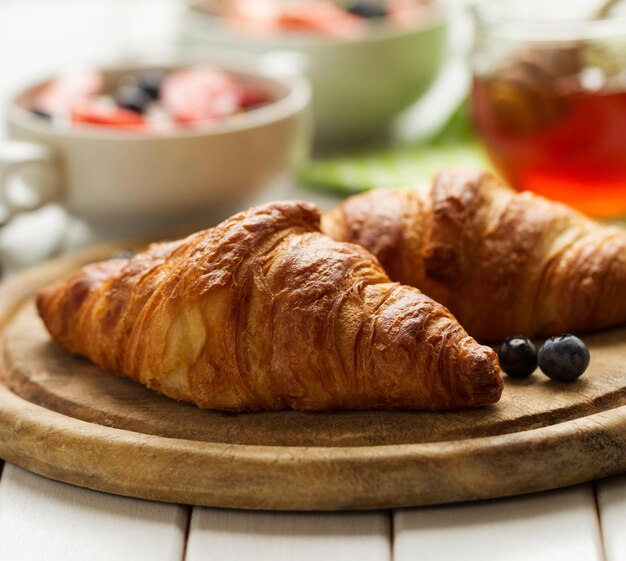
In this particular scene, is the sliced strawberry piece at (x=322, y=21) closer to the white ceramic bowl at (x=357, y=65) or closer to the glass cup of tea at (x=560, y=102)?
the white ceramic bowl at (x=357, y=65)

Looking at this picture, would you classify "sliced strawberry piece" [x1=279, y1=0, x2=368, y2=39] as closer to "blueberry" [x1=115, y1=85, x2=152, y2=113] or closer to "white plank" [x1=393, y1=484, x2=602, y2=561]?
"blueberry" [x1=115, y1=85, x2=152, y2=113]

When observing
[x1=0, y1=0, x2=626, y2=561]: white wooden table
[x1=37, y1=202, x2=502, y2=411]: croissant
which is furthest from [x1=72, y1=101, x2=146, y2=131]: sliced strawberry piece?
[x1=0, y1=0, x2=626, y2=561]: white wooden table

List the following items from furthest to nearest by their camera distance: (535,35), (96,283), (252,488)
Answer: (535,35) < (96,283) < (252,488)

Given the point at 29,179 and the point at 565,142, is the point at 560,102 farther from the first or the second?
the point at 29,179

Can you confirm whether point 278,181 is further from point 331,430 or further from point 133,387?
point 331,430

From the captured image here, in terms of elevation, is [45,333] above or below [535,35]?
below

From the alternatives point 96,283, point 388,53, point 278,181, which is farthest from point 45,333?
point 388,53

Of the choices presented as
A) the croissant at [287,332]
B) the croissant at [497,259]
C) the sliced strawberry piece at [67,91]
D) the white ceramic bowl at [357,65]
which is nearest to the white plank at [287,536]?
the croissant at [287,332]
